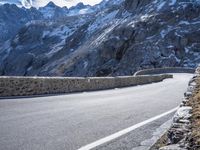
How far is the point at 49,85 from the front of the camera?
2152cm

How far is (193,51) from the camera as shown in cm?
9244

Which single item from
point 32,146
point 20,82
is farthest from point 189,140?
point 20,82

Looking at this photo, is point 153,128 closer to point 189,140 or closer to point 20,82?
point 189,140

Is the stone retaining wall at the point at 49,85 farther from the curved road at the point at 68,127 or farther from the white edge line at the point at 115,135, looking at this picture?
the white edge line at the point at 115,135

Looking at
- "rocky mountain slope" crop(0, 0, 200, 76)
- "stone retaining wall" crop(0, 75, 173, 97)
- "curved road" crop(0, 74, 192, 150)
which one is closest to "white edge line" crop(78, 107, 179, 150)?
"curved road" crop(0, 74, 192, 150)

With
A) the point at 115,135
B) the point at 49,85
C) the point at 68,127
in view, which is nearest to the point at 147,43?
the point at 49,85

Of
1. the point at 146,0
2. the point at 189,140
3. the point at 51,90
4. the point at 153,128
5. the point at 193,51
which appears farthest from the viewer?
the point at 146,0

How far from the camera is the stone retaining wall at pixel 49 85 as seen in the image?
18.4 m

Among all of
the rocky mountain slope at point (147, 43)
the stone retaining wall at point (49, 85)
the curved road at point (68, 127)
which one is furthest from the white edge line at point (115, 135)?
the rocky mountain slope at point (147, 43)

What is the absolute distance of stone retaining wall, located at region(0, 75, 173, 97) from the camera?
1839 centimetres

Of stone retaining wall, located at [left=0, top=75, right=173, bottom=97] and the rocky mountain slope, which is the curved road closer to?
stone retaining wall, located at [left=0, top=75, right=173, bottom=97]

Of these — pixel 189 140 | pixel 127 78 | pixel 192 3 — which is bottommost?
pixel 127 78

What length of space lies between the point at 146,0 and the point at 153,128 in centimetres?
12601

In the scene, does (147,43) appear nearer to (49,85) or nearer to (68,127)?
(49,85)
